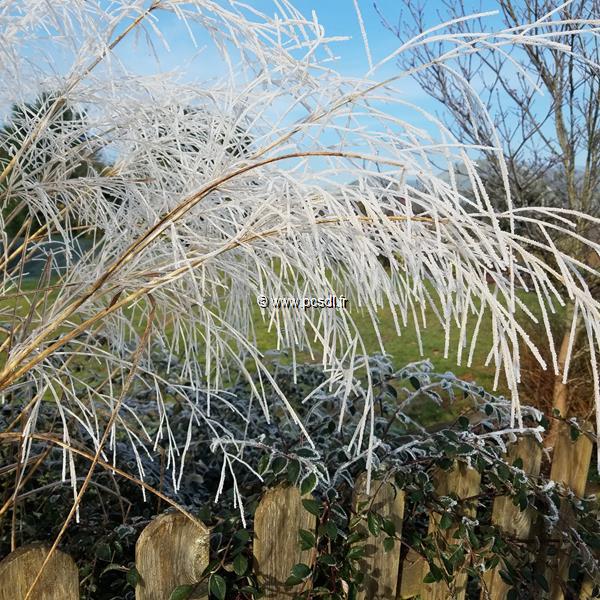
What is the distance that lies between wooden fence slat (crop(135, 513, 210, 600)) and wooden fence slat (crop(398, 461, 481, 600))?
2.16 ft

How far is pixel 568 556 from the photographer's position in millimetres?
1849

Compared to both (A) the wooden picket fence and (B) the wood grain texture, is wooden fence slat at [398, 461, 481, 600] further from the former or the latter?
(B) the wood grain texture

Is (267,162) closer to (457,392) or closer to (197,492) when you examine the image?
(197,492)

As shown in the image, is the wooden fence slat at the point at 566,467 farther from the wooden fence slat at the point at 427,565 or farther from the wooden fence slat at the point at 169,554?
the wooden fence slat at the point at 169,554

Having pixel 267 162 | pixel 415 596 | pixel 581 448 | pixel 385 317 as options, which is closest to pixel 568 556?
pixel 581 448

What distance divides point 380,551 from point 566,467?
835 mm

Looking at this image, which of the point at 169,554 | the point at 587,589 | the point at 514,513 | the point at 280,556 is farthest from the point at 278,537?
the point at 587,589

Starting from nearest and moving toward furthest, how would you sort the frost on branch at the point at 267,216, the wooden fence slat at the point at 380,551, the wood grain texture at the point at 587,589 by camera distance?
the frost on branch at the point at 267,216 → the wooden fence slat at the point at 380,551 → the wood grain texture at the point at 587,589

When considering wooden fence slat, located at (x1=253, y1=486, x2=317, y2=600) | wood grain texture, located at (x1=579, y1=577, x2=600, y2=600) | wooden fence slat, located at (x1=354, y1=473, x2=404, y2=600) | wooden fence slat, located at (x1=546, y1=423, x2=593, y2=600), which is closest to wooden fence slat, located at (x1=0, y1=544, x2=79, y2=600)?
wooden fence slat, located at (x1=253, y1=486, x2=317, y2=600)

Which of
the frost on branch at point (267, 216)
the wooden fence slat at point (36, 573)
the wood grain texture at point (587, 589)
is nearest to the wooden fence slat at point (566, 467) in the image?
the wood grain texture at point (587, 589)

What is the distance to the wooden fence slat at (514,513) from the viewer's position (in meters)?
1.68

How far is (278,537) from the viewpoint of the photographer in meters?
1.26

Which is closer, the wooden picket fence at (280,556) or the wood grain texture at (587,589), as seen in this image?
the wooden picket fence at (280,556)

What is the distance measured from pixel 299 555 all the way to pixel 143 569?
1.19 ft
